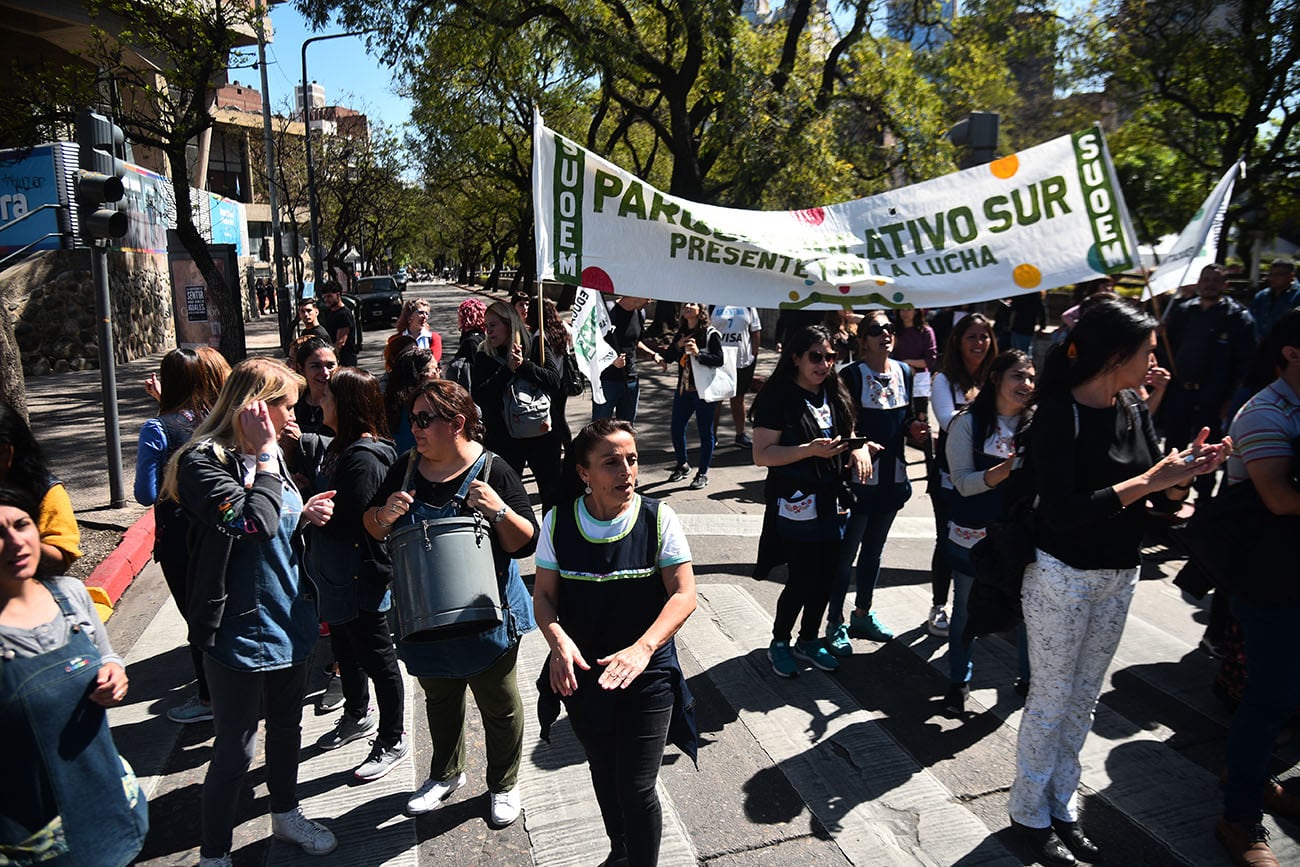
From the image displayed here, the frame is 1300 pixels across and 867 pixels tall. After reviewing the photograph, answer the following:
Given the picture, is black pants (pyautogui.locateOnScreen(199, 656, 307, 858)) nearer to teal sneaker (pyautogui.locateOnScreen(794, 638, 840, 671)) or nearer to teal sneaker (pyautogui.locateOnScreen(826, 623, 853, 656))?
teal sneaker (pyautogui.locateOnScreen(794, 638, 840, 671))

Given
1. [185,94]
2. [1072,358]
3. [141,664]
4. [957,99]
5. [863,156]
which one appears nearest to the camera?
[1072,358]

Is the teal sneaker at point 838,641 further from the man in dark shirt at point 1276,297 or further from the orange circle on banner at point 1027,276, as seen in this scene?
the man in dark shirt at point 1276,297

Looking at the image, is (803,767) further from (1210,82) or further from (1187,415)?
(1210,82)

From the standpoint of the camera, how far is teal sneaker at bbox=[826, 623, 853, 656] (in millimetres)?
5012

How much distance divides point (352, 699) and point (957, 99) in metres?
20.6

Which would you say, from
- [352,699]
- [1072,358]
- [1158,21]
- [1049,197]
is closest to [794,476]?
[1072,358]

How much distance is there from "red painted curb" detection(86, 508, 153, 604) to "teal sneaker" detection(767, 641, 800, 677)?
4284mm

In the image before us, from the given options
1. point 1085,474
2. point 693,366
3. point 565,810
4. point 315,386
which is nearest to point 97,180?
point 315,386

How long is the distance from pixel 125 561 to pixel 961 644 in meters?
5.92

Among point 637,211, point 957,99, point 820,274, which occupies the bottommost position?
point 820,274

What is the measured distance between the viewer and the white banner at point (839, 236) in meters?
4.71

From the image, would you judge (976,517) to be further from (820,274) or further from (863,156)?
(863,156)

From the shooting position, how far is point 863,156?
56.7ft

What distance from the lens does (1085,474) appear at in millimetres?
3098
